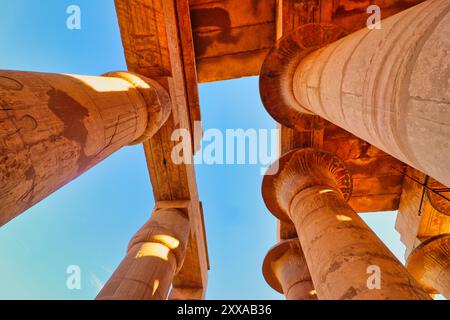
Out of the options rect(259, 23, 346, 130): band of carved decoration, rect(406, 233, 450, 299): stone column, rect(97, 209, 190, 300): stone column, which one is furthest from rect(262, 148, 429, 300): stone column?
rect(406, 233, 450, 299): stone column

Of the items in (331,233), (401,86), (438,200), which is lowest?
(438,200)

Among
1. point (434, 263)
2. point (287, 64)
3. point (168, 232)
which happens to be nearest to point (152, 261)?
point (168, 232)

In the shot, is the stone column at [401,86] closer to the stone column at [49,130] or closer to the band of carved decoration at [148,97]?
the stone column at [49,130]

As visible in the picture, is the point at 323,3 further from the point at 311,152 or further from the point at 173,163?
the point at 173,163

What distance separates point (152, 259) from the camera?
5.93 metres

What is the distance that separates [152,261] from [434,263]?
893cm

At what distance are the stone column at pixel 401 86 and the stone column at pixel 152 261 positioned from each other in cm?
500

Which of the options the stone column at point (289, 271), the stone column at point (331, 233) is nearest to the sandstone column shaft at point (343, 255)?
the stone column at point (331, 233)

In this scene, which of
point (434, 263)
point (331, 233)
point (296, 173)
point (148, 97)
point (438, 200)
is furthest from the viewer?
point (438, 200)

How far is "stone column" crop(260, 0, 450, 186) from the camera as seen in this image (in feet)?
4.99

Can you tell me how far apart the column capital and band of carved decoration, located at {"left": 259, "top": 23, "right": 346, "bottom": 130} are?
4.53 feet

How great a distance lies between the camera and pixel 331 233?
14.0 ft

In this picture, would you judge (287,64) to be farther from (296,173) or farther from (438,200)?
(438,200)
